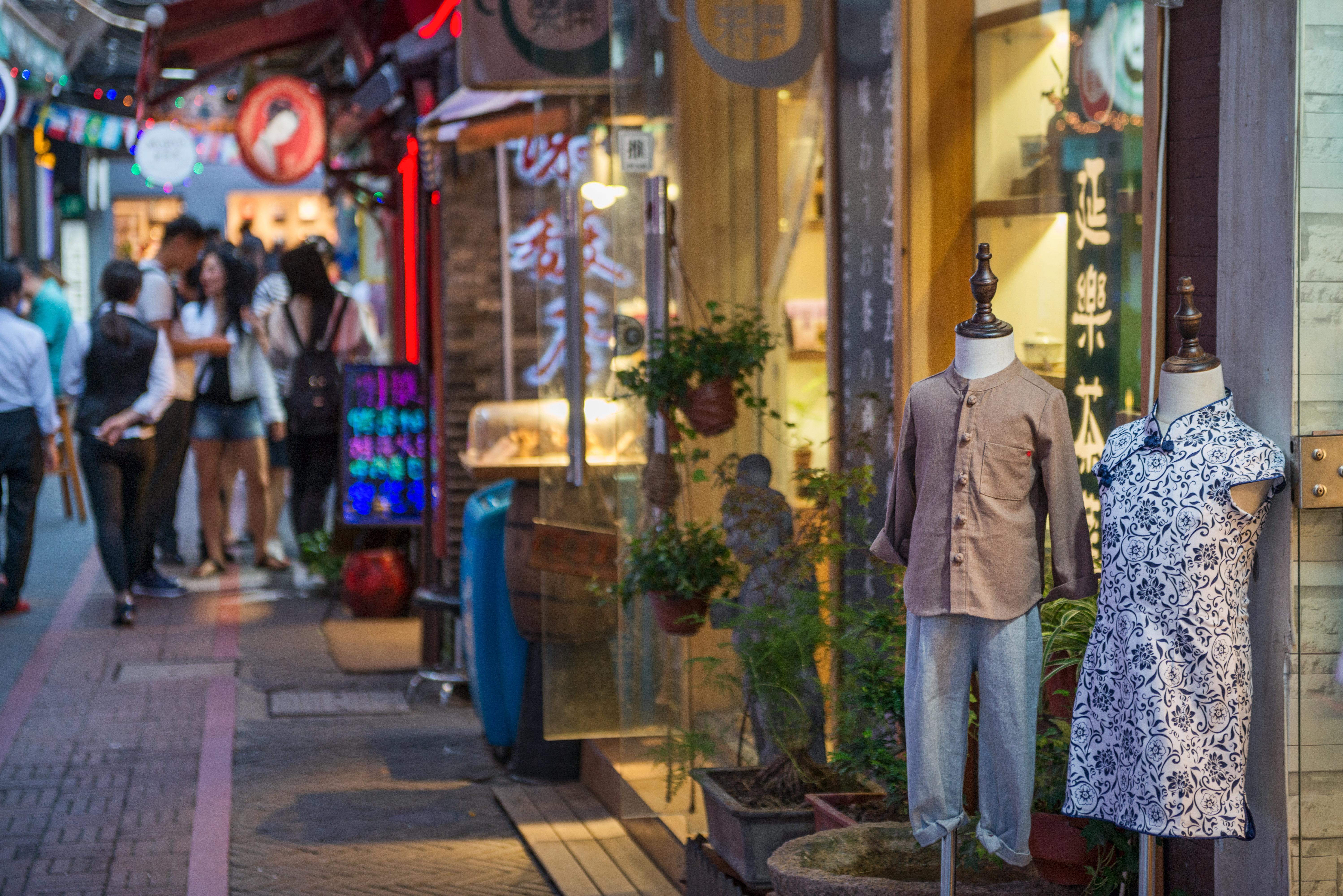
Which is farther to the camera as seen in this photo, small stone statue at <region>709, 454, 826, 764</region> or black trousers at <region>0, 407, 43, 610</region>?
black trousers at <region>0, 407, 43, 610</region>

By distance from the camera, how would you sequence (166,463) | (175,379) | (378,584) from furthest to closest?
1. (166,463)
2. (175,379)
3. (378,584)

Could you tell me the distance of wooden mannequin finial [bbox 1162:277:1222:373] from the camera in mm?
2799

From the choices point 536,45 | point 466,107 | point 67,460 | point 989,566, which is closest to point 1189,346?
point 989,566

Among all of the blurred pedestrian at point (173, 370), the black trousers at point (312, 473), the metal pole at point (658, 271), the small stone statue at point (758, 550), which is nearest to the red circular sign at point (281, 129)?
the blurred pedestrian at point (173, 370)

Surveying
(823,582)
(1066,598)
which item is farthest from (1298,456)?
(823,582)

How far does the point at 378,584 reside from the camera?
9.23m

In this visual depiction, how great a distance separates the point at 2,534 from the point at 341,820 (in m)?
8.47

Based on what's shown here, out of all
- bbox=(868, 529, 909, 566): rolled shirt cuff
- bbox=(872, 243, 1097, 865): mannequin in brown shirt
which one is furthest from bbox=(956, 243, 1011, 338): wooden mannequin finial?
bbox=(868, 529, 909, 566): rolled shirt cuff

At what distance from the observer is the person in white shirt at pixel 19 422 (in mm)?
9000

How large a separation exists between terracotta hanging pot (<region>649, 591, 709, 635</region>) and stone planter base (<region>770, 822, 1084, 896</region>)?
1382 mm

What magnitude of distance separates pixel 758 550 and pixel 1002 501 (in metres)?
1.65

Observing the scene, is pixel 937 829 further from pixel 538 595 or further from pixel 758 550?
pixel 538 595

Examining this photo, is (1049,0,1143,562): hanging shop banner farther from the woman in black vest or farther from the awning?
the woman in black vest

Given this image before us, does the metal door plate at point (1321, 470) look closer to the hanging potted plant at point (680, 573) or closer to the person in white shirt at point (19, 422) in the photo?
the hanging potted plant at point (680, 573)
